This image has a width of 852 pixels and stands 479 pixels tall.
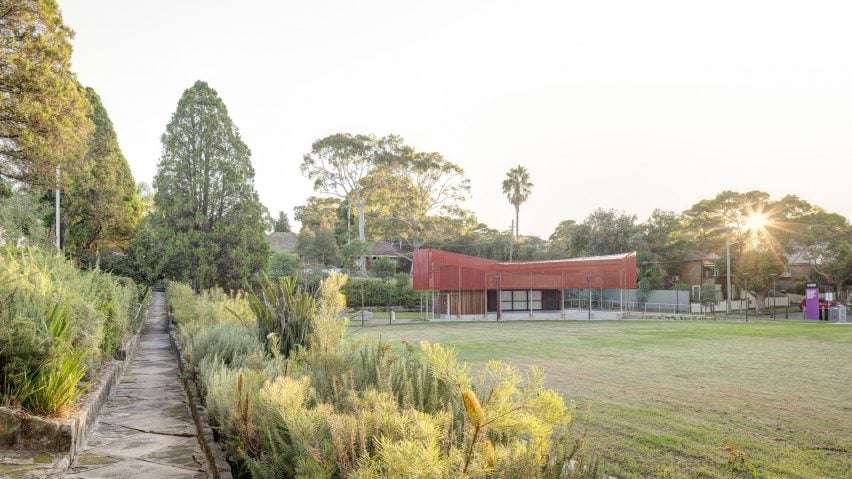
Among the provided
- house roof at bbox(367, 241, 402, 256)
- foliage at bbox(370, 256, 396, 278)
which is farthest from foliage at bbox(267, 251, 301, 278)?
house roof at bbox(367, 241, 402, 256)

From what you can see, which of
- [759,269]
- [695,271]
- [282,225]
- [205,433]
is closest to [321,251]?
[759,269]

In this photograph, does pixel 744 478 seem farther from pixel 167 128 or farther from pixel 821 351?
pixel 167 128

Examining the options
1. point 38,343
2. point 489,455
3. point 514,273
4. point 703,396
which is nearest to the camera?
point 489,455

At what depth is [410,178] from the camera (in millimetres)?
49906

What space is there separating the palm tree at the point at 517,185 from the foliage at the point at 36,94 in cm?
5039

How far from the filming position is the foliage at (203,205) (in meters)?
24.6

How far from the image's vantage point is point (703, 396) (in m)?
9.77

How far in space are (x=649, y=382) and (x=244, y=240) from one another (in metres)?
18.0

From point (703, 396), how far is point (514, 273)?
90.7 ft

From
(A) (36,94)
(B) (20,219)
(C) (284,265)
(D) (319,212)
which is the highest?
(D) (319,212)

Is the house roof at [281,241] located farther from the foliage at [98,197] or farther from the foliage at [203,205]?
the foliage at [203,205]

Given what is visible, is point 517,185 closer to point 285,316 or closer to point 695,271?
point 695,271

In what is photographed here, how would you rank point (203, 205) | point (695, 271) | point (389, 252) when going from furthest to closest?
1. point (389, 252)
2. point (695, 271)
3. point (203, 205)

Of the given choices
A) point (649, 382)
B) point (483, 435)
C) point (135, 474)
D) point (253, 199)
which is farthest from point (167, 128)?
point (483, 435)
